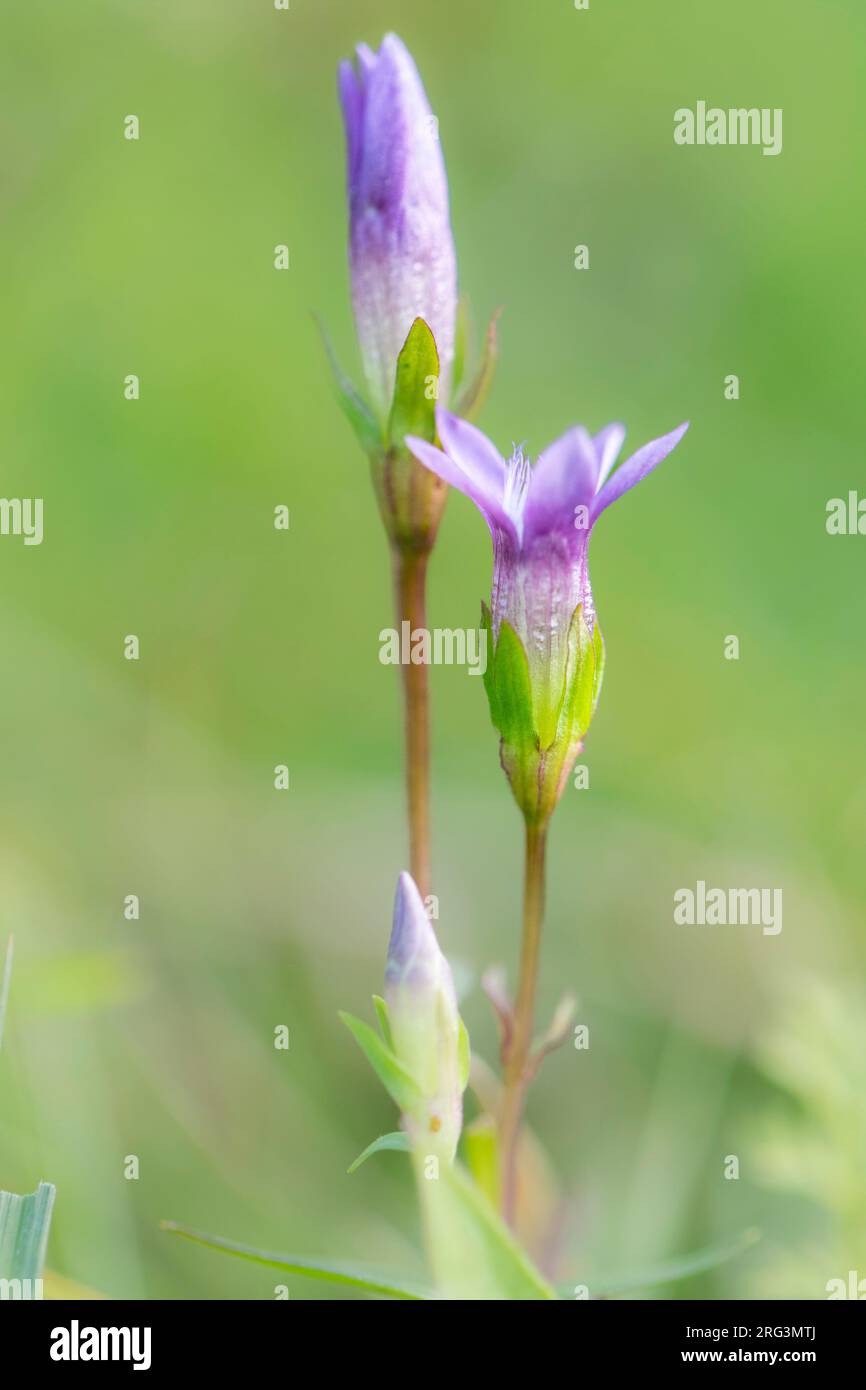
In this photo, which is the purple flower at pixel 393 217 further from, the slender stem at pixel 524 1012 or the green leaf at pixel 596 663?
the slender stem at pixel 524 1012

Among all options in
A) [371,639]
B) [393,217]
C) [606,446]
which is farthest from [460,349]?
[371,639]

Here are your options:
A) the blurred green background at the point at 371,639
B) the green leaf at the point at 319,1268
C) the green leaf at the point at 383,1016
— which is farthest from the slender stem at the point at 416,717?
the blurred green background at the point at 371,639

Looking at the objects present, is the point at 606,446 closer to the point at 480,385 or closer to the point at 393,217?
the point at 480,385

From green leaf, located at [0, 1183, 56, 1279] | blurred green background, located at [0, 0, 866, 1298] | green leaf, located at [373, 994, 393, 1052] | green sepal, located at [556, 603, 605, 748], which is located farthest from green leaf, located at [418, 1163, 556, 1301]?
blurred green background, located at [0, 0, 866, 1298]

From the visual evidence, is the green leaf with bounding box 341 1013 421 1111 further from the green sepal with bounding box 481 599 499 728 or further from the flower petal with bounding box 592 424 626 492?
the flower petal with bounding box 592 424 626 492

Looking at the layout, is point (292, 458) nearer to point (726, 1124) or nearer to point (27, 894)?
point (27, 894)

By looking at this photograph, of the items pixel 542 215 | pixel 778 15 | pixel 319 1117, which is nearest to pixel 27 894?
pixel 319 1117
